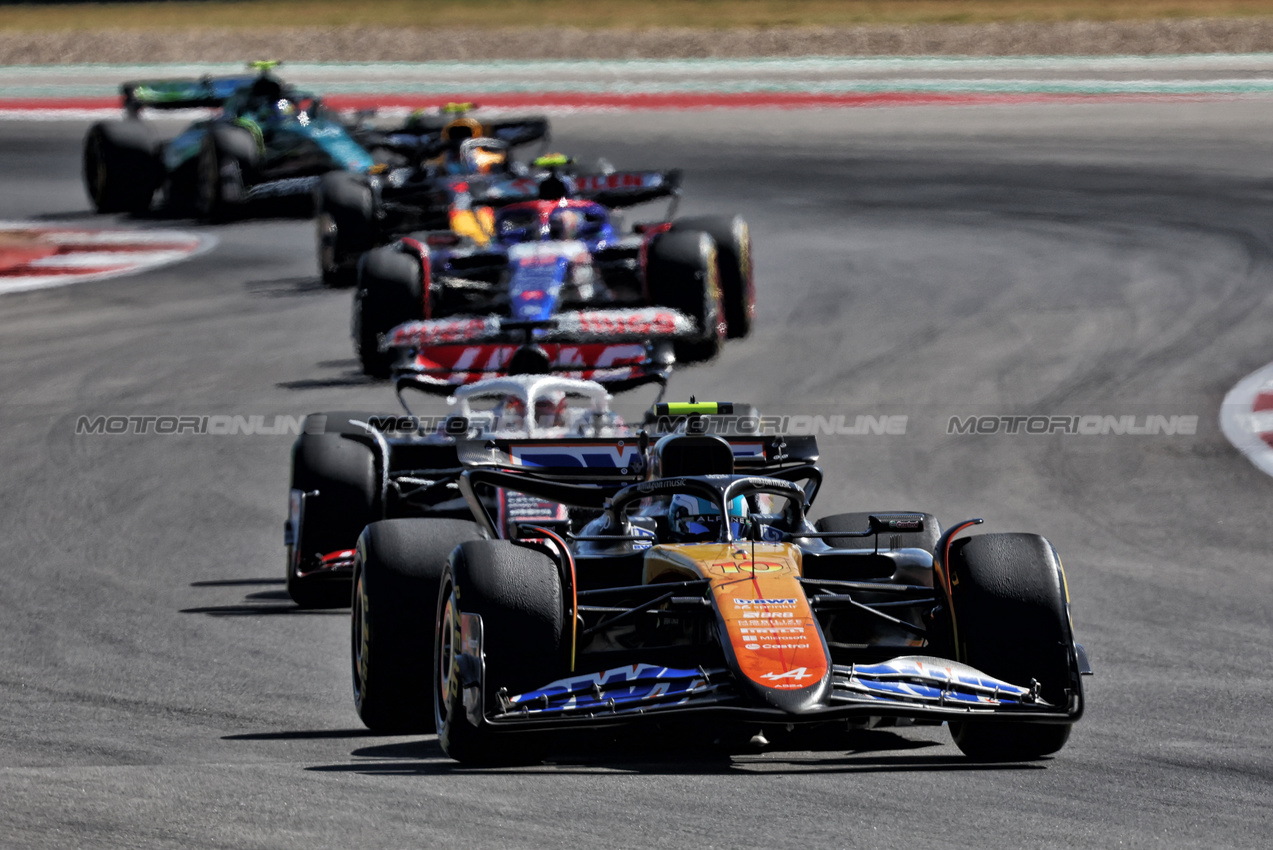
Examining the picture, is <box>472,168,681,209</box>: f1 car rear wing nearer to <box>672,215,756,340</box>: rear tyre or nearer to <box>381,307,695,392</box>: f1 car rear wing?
<box>672,215,756,340</box>: rear tyre

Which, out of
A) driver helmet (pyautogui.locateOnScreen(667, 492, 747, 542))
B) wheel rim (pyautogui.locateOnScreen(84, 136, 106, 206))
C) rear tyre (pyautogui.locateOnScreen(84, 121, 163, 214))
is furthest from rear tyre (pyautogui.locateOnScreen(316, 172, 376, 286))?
driver helmet (pyautogui.locateOnScreen(667, 492, 747, 542))

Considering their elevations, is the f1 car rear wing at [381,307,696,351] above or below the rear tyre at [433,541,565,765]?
below

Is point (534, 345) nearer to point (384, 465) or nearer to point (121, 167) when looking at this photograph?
point (384, 465)

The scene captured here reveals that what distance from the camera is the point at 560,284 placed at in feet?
53.0

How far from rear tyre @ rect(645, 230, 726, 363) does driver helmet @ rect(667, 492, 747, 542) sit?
25.9 ft

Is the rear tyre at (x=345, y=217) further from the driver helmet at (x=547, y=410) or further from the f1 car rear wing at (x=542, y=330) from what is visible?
the driver helmet at (x=547, y=410)

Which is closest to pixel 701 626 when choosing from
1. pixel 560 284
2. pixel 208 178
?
pixel 560 284

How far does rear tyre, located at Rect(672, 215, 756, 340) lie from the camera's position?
672 inches

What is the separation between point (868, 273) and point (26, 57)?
2346 centimetres

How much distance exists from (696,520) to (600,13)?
116 ft

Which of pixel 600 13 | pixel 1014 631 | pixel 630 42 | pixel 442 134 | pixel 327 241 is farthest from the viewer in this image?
pixel 600 13

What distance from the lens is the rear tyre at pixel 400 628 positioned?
7883mm

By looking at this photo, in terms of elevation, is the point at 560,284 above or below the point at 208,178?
above

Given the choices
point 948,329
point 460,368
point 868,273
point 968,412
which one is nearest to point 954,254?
point 868,273
